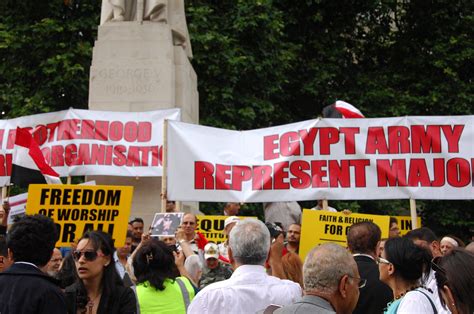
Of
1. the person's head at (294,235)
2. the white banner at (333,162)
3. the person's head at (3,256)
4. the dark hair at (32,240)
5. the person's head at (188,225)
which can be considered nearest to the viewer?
the dark hair at (32,240)

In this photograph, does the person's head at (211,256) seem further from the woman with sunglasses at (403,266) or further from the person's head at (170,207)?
the person's head at (170,207)

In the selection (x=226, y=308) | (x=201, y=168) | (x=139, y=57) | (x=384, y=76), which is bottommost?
(x=226, y=308)

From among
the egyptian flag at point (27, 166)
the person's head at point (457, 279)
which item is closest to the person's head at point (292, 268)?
the person's head at point (457, 279)

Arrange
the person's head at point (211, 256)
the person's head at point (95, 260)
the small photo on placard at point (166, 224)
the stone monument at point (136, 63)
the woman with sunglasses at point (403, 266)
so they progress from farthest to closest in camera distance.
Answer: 1. the stone monument at point (136, 63)
2. the small photo on placard at point (166, 224)
3. the person's head at point (211, 256)
4. the person's head at point (95, 260)
5. the woman with sunglasses at point (403, 266)

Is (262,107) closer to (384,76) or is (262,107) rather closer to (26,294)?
(384,76)

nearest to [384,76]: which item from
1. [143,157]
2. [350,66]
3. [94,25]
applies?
[350,66]

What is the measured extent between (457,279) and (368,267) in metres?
2.08

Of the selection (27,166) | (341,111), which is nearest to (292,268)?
(27,166)

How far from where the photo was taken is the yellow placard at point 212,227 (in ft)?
32.5

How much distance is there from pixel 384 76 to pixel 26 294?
18620 mm

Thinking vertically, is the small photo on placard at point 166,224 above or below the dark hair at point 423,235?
above

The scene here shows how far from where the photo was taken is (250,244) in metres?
4.30

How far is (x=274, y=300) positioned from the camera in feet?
14.0

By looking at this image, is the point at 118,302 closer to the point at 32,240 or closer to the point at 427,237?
the point at 32,240
